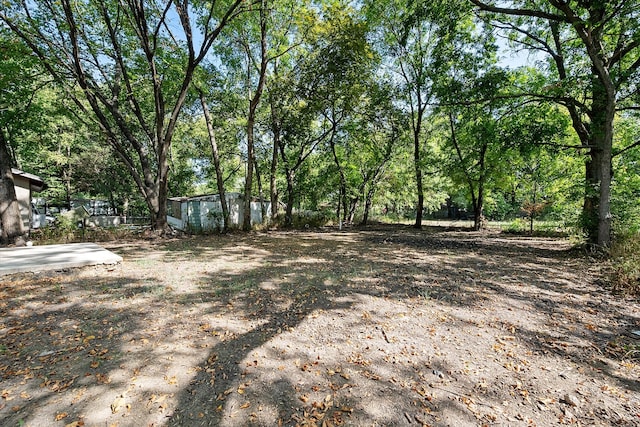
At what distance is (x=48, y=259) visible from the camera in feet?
16.5

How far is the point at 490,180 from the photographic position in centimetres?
Result: 1439

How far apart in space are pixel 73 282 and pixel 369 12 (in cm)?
1301

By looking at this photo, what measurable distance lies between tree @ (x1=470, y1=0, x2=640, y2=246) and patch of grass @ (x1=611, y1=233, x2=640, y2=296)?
0.60 m

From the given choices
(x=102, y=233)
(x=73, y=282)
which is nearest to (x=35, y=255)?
(x=73, y=282)

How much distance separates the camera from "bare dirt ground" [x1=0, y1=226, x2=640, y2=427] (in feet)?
6.15

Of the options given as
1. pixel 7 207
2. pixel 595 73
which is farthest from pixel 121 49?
pixel 595 73

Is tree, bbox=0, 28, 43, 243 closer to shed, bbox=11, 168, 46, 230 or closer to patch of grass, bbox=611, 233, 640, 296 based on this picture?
shed, bbox=11, 168, 46, 230

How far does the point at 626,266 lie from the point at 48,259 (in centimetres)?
1020

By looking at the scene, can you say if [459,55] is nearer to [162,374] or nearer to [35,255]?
[162,374]

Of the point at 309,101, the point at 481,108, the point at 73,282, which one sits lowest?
the point at 73,282

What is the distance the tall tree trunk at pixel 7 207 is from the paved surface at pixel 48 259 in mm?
1487

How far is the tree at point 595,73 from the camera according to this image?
575 centimetres

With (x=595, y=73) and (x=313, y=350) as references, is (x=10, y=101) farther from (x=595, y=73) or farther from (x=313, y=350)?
(x=595, y=73)

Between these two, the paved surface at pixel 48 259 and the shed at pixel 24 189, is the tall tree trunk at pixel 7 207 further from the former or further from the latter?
the shed at pixel 24 189
